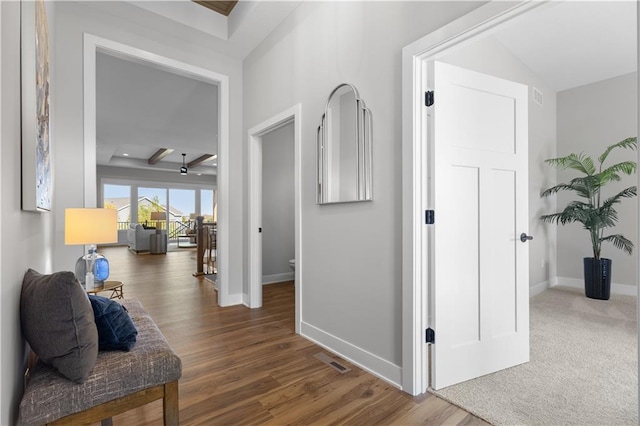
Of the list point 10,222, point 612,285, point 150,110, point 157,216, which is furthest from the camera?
point 157,216

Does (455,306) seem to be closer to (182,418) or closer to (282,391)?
(282,391)

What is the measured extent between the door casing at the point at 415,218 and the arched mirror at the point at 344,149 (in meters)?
0.37

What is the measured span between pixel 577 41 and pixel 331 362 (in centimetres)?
445

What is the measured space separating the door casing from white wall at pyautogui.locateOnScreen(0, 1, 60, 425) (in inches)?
71.0

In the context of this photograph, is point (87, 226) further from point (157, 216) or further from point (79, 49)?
point (157, 216)

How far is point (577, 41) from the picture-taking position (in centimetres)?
355

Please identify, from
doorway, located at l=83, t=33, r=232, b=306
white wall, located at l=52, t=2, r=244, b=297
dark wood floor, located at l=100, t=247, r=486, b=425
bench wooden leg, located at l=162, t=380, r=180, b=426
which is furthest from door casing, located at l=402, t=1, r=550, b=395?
→ white wall, located at l=52, t=2, r=244, b=297

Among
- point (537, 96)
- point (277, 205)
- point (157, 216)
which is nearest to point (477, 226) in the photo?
point (537, 96)

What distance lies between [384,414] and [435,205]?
4.12 feet

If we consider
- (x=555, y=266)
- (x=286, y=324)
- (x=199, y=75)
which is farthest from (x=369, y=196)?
(x=555, y=266)

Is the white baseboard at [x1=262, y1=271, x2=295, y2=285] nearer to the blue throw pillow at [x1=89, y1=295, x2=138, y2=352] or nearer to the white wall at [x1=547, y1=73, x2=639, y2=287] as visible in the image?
the blue throw pillow at [x1=89, y1=295, x2=138, y2=352]

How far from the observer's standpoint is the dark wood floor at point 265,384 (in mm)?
1691

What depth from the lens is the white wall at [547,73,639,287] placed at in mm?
4211

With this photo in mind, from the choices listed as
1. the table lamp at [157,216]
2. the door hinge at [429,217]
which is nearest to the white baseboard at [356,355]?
the door hinge at [429,217]
